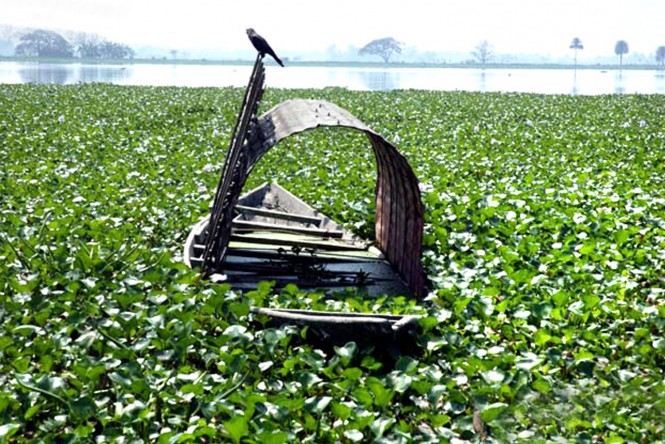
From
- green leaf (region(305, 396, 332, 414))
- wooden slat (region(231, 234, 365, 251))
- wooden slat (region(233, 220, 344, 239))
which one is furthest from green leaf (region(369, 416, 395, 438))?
wooden slat (region(233, 220, 344, 239))

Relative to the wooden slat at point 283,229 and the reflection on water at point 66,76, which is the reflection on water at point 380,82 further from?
the wooden slat at point 283,229

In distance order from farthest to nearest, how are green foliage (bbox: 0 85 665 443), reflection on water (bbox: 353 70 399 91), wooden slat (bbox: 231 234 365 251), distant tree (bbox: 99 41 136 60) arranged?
distant tree (bbox: 99 41 136 60) < reflection on water (bbox: 353 70 399 91) < wooden slat (bbox: 231 234 365 251) < green foliage (bbox: 0 85 665 443)

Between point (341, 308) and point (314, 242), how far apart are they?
1.95 meters

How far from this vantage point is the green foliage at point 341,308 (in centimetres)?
385

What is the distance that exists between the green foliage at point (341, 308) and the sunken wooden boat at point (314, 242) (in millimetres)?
184

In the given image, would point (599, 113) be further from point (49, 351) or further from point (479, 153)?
point (49, 351)

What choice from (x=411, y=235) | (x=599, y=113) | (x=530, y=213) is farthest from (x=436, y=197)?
(x=599, y=113)

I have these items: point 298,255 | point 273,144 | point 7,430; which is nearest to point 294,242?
point 298,255

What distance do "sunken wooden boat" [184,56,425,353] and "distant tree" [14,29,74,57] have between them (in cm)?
18944

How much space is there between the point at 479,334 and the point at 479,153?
8402 mm

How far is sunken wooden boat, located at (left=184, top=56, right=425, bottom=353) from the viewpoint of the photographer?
15.7 ft

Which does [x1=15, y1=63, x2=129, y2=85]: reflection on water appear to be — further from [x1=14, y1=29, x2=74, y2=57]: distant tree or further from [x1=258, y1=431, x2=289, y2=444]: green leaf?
[x1=14, y1=29, x2=74, y2=57]: distant tree

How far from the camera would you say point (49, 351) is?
455 cm

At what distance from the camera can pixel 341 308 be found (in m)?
5.42
